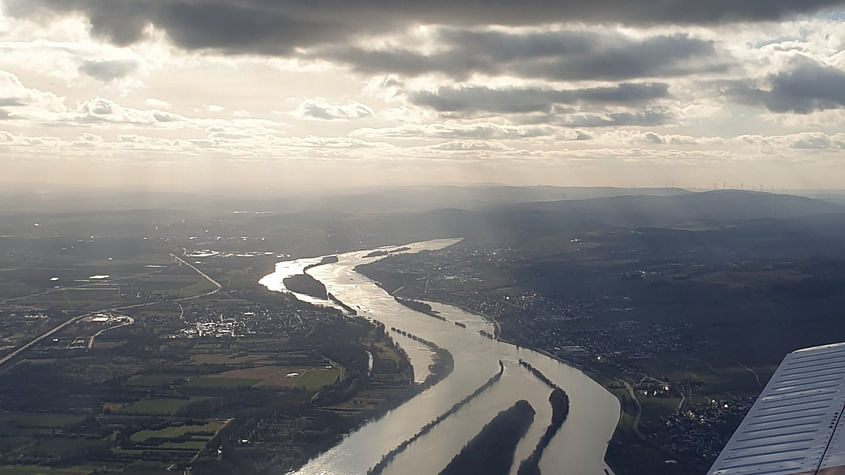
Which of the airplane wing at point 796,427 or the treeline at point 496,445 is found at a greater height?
the airplane wing at point 796,427

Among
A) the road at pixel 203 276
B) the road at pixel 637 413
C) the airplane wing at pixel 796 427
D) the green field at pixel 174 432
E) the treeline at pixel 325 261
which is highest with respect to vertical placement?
the airplane wing at pixel 796 427

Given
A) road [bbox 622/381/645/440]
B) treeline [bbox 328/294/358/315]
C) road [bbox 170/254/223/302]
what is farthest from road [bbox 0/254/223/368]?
road [bbox 622/381/645/440]

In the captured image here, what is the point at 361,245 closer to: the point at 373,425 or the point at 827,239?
the point at 827,239

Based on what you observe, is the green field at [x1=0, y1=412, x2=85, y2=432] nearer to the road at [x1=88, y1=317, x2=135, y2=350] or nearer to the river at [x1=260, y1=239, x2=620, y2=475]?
the river at [x1=260, y1=239, x2=620, y2=475]

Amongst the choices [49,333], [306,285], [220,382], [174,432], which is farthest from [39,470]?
[306,285]

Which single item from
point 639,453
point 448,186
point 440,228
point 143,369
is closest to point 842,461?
point 639,453

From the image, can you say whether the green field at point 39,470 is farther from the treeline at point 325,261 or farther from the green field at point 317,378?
the treeline at point 325,261

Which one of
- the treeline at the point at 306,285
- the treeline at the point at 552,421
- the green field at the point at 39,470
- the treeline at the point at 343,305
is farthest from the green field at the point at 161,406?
the treeline at the point at 306,285
